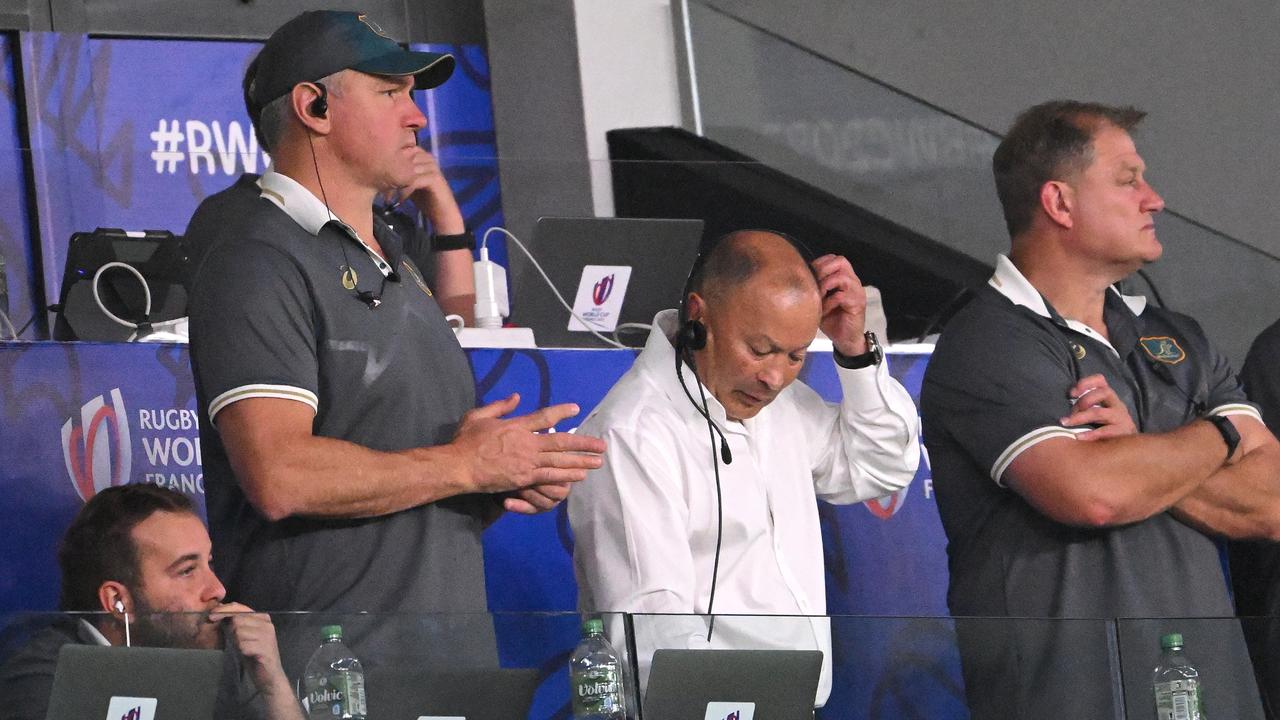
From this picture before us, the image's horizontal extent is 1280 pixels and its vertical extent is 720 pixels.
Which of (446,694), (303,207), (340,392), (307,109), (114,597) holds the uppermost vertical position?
(307,109)

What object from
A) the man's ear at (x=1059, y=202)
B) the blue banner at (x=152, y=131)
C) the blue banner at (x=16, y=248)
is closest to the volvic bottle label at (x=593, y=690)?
the man's ear at (x=1059, y=202)

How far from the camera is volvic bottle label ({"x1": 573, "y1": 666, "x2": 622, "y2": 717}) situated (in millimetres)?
2180

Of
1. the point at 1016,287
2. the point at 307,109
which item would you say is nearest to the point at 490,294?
the point at 1016,287

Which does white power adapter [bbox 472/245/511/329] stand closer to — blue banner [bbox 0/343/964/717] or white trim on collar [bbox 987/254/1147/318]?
blue banner [bbox 0/343/964/717]

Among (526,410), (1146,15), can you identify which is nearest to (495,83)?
(1146,15)

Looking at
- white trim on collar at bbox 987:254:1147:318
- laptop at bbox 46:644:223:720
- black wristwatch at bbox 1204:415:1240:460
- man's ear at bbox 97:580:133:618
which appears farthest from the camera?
white trim on collar at bbox 987:254:1147:318

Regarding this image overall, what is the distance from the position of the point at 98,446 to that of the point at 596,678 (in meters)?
1.69

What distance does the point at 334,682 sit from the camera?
81.6 inches

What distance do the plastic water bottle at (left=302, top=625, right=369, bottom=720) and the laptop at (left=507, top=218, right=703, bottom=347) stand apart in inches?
81.3

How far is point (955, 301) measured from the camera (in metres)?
4.73

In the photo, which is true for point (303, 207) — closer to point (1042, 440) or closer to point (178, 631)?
point (178, 631)

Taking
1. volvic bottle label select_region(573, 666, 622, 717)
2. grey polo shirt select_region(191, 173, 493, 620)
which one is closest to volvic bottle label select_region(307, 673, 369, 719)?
volvic bottle label select_region(573, 666, 622, 717)

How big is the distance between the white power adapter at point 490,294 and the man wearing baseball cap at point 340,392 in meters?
1.36

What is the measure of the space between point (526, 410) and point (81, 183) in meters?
1.35
